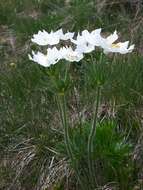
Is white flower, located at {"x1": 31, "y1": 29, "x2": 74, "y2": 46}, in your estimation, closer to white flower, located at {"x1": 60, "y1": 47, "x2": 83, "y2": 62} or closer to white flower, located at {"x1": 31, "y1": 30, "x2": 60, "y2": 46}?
Result: white flower, located at {"x1": 31, "y1": 30, "x2": 60, "y2": 46}

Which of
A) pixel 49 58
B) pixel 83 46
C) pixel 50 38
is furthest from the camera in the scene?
pixel 50 38

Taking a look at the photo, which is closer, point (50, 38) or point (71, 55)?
point (71, 55)

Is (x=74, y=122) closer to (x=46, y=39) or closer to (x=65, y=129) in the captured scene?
(x=65, y=129)

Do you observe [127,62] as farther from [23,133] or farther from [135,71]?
[23,133]

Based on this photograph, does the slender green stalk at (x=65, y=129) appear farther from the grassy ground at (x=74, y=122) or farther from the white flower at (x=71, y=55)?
the white flower at (x=71, y=55)

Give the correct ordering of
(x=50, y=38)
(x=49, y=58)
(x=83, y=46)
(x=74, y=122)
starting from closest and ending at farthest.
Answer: (x=49, y=58) < (x=83, y=46) < (x=50, y=38) < (x=74, y=122)

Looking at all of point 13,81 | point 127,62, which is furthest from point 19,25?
point 127,62

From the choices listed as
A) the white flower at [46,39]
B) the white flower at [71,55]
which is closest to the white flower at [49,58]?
the white flower at [71,55]

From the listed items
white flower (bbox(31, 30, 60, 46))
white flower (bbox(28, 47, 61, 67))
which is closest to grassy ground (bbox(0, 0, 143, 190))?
white flower (bbox(28, 47, 61, 67))

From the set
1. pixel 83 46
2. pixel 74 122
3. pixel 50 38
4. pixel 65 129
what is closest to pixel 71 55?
pixel 83 46
